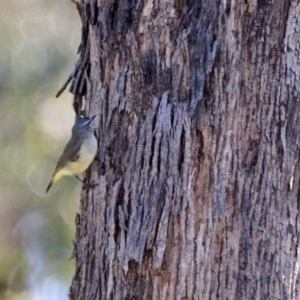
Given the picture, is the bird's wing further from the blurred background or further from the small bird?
the blurred background

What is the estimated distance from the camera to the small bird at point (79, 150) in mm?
3500

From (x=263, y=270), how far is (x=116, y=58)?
3.91ft

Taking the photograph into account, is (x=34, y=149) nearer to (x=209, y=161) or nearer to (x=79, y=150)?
(x=79, y=150)

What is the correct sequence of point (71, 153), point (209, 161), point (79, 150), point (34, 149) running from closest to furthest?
point (209, 161)
point (79, 150)
point (71, 153)
point (34, 149)

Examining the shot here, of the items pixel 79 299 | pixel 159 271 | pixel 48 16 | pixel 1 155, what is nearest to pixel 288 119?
pixel 159 271

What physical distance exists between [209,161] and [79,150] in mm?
1097

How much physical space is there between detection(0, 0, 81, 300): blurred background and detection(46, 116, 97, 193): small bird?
3.03 meters

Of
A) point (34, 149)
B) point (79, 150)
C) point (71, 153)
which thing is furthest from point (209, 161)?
point (34, 149)

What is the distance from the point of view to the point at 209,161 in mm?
3008

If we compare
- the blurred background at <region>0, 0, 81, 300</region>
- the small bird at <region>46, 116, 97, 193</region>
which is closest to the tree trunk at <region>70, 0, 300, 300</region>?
the small bird at <region>46, 116, 97, 193</region>

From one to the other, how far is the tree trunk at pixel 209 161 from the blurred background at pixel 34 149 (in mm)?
4465

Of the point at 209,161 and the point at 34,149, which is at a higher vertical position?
the point at 34,149

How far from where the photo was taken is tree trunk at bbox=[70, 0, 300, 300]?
9.73 ft

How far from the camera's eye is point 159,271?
3.01 m
